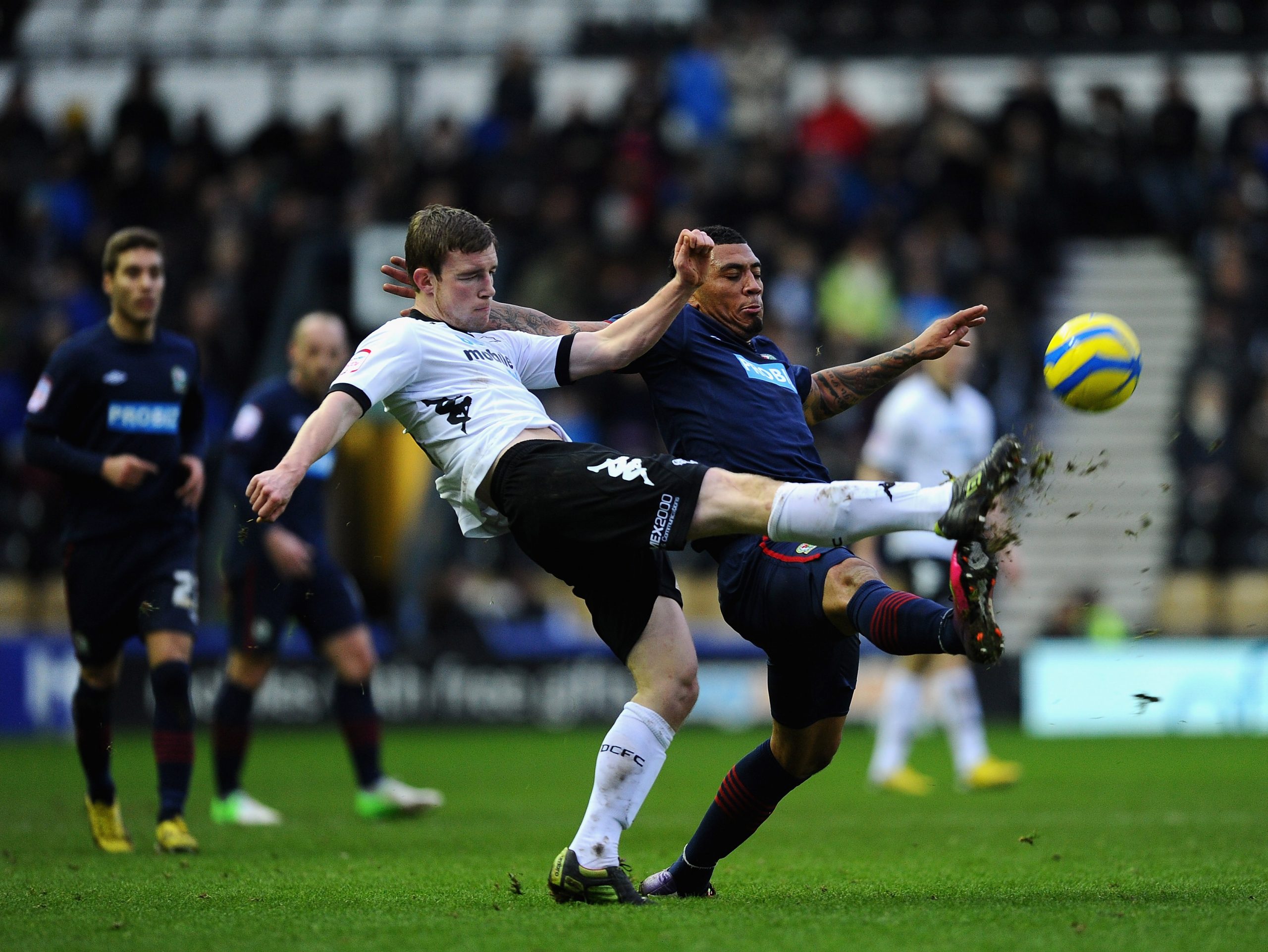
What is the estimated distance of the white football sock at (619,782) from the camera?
18.5 feet

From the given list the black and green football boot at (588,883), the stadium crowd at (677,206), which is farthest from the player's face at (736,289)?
the stadium crowd at (677,206)

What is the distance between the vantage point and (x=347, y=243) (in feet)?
63.8

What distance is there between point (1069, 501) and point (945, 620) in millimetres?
15251

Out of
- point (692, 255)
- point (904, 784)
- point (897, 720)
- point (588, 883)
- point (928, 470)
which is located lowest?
point (904, 784)

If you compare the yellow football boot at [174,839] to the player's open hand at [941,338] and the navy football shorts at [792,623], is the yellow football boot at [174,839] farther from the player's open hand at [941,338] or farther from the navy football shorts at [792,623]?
the player's open hand at [941,338]

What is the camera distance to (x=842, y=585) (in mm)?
5547

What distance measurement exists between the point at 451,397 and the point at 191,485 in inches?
114

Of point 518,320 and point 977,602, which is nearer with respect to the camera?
point 977,602

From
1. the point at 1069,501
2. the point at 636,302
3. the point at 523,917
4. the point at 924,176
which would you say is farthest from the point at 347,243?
the point at 523,917

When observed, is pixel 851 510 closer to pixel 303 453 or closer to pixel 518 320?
pixel 303 453

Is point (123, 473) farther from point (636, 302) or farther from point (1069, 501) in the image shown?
point (1069, 501)

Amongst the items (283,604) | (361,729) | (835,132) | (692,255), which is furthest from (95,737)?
(835,132)

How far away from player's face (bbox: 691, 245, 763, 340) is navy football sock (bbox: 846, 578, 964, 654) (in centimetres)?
140

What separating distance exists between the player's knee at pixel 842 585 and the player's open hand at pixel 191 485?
12.8 ft
